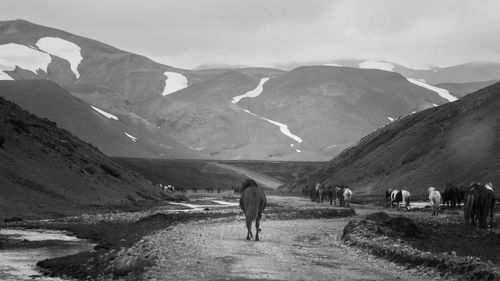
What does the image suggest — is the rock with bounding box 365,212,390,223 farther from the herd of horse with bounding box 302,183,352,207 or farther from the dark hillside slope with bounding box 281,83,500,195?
the dark hillside slope with bounding box 281,83,500,195

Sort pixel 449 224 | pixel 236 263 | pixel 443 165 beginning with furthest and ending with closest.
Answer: pixel 443 165 < pixel 449 224 < pixel 236 263

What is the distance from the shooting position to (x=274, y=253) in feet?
79.7

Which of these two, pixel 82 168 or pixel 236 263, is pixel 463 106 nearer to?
pixel 82 168

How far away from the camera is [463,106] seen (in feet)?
360

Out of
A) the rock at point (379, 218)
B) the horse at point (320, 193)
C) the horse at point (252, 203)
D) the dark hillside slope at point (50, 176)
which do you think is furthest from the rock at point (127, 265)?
the horse at point (320, 193)

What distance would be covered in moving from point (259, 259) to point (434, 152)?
80.3 m

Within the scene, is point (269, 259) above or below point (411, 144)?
below

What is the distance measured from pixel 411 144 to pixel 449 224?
70026mm

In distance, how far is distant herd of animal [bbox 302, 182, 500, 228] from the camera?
126 ft

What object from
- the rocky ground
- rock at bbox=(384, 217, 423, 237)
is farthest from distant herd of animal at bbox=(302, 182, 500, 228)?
rock at bbox=(384, 217, 423, 237)

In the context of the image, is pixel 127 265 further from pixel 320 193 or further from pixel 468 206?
pixel 320 193

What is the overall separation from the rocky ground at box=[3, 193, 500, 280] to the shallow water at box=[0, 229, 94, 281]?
30.6 inches

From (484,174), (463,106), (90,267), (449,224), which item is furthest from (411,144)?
(90,267)

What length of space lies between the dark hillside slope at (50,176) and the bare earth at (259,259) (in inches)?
837
